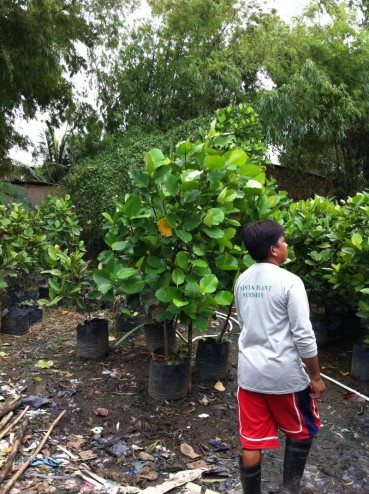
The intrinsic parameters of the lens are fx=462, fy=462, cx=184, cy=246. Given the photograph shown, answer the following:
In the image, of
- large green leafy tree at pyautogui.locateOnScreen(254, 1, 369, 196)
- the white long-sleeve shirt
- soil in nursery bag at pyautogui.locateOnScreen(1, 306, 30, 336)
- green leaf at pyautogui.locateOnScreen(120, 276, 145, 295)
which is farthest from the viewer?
large green leafy tree at pyautogui.locateOnScreen(254, 1, 369, 196)

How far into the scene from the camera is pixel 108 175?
9.27 metres

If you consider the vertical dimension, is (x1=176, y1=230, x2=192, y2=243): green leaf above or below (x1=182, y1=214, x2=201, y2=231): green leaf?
below

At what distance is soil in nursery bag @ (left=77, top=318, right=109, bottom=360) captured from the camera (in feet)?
14.2

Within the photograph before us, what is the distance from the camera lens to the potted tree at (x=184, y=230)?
3.04 m

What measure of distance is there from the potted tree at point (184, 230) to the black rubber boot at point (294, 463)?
985 mm

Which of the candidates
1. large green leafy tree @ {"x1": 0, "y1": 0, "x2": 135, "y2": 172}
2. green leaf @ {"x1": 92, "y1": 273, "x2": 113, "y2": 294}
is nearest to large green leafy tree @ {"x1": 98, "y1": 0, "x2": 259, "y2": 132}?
large green leafy tree @ {"x1": 0, "y1": 0, "x2": 135, "y2": 172}

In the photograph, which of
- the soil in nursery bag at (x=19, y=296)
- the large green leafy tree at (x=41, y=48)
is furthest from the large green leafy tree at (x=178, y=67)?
the soil in nursery bag at (x=19, y=296)

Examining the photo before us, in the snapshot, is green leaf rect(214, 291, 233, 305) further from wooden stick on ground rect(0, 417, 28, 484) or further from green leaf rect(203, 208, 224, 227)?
wooden stick on ground rect(0, 417, 28, 484)

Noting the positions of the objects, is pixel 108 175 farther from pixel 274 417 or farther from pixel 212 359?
pixel 274 417

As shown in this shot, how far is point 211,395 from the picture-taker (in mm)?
3676

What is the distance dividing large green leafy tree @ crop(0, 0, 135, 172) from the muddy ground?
6.30 m

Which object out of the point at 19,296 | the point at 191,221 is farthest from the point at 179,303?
the point at 19,296

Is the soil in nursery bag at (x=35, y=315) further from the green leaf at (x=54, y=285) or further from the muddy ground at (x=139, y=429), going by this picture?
the green leaf at (x=54, y=285)

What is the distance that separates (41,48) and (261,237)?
793cm
